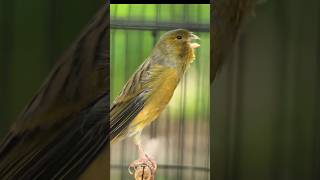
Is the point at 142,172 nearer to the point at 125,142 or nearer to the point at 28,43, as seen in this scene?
the point at 125,142

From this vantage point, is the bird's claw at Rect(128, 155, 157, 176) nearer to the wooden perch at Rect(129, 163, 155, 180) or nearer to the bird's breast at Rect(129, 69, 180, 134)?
the wooden perch at Rect(129, 163, 155, 180)

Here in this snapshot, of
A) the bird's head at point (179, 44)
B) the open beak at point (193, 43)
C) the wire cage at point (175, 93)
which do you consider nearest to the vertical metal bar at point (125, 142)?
the wire cage at point (175, 93)

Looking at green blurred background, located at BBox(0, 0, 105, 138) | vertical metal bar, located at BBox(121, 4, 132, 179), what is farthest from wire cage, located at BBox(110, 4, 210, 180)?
green blurred background, located at BBox(0, 0, 105, 138)

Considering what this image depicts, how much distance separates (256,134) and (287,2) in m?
0.49

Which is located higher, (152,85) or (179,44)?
(179,44)

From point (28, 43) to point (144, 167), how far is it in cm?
63

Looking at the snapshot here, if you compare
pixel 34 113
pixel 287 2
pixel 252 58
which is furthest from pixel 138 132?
pixel 287 2

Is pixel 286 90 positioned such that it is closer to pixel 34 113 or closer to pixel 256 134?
pixel 256 134

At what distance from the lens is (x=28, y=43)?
1.62 metres

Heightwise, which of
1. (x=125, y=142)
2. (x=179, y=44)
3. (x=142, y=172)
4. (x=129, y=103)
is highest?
(x=179, y=44)

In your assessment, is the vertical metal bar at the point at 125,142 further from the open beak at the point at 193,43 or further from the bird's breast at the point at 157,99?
the open beak at the point at 193,43

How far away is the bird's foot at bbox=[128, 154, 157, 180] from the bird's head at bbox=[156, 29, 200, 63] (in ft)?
1.28

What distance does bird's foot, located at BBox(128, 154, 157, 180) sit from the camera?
161 cm

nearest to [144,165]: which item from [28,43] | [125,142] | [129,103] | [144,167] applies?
[144,167]
